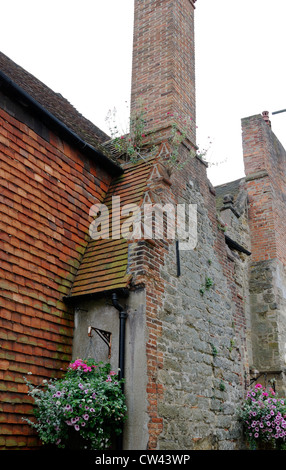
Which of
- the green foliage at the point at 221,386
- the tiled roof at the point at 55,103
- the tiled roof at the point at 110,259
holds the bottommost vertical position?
the green foliage at the point at 221,386

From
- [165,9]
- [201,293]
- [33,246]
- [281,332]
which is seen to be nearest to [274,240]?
[281,332]

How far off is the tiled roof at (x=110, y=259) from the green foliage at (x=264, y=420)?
3520mm

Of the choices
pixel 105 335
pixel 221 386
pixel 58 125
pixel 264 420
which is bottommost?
pixel 264 420

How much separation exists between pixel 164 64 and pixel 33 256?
16.4ft

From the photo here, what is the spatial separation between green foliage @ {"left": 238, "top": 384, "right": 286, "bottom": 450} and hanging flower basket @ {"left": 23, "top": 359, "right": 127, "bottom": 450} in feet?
10.1

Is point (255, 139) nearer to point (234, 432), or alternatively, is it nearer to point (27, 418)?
point (234, 432)

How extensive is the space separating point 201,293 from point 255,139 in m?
7.37

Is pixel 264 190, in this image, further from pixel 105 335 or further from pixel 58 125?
pixel 105 335

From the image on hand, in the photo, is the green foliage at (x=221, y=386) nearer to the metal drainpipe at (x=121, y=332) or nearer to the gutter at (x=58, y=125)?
the metal drainpipe at (x=121, y=332)

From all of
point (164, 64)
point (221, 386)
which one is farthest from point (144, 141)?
point (221, 386)

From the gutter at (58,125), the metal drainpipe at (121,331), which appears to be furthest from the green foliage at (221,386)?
the gutter at (58,125)

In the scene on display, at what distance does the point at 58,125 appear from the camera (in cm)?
700

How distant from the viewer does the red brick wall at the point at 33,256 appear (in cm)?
550

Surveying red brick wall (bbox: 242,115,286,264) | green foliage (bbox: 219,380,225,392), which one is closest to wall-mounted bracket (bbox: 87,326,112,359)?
green foliage (bbox: 219,380,225,392)
